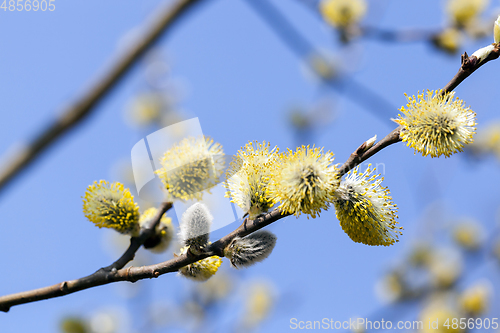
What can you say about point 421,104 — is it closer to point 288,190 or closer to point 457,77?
point 457,77

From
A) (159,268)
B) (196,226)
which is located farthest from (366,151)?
(159,268)

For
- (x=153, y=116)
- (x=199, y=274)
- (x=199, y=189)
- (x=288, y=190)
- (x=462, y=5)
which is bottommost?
(x=199, y=274)

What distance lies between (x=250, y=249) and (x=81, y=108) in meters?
0.85

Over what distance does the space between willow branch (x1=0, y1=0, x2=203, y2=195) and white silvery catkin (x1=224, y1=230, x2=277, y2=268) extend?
2.63 ft

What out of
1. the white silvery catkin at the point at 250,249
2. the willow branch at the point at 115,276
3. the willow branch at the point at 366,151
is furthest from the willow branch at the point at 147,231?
the willow branch at the point at 366,151

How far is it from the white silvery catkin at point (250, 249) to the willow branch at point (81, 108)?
802mm

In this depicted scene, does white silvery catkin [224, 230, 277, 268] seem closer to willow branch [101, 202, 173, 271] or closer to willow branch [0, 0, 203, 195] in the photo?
willow branch [101, 202, 173, 271]

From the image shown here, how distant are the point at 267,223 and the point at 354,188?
342mm

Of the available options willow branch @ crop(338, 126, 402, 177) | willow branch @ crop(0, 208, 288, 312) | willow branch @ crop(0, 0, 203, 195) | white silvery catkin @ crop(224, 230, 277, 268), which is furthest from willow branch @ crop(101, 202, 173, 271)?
willow branch @ crop(0, 0, 203, 195)

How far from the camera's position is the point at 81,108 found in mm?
670

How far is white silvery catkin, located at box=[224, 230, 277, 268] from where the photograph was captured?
4.42 ft

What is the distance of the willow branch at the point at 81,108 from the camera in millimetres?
637

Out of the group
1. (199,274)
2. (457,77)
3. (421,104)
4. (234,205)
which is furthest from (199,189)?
(457,77)

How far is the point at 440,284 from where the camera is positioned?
4094 millimetres
